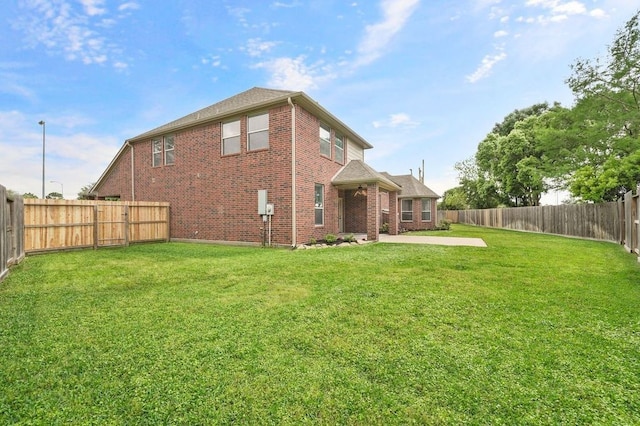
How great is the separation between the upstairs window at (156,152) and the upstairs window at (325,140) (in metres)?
8.13

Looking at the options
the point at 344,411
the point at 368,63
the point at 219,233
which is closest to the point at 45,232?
the point at 219,233

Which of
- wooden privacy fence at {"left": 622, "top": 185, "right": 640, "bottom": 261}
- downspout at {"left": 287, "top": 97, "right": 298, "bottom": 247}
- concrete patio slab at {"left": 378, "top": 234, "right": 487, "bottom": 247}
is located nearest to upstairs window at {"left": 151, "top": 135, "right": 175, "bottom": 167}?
downspout at {"left": 287, "top": 97, "right": 298, "bottom": 247}

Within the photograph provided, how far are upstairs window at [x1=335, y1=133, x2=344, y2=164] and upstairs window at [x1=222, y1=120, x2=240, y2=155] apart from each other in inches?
182

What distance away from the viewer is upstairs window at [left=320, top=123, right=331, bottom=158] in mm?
12250

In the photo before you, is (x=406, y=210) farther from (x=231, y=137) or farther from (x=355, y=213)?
(x=231, y=137)

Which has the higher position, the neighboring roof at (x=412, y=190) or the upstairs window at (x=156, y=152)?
the upstairs window at (x=156, y=152)

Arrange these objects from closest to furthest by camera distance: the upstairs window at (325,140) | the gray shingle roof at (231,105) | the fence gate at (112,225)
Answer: the fence gate at (112,225)
the gray shingle roof at (231,105)
the upstairs window at (325,140)

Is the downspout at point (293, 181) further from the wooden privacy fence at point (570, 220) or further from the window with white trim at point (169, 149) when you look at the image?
the wooden privacy fence at point (570, 220)

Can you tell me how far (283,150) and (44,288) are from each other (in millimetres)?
7323

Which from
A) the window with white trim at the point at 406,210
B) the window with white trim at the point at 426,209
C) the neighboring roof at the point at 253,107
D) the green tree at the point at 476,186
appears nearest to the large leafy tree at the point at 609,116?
the window with white trim at the point at 426,209

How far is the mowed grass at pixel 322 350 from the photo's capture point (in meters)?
1.92

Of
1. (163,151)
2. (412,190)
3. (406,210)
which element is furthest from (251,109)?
(406,210)

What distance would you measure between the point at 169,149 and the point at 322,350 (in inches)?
546

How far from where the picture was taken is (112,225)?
36.1 feet
